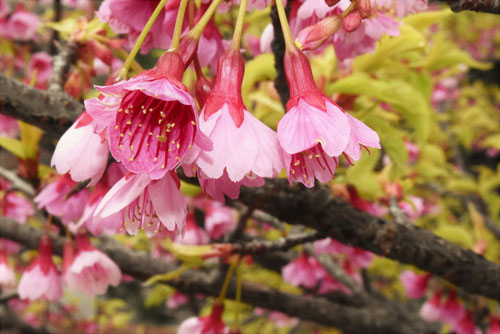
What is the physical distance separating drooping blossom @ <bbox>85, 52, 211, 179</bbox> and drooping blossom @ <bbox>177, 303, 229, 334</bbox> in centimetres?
71

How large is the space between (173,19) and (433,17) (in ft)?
2.60

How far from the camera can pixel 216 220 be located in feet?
6.99

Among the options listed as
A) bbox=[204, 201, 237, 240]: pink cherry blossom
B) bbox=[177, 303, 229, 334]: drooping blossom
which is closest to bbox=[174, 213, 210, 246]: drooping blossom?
bbox=[204, 201, 237, 240]: pink cherry blossom

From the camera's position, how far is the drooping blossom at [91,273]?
1173 mm

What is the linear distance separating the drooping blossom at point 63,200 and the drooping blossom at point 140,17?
1.53 feet

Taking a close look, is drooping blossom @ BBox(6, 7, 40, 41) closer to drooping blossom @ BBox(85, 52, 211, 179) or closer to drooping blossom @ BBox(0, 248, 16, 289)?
drooping blossom @ BBox(0, 248, 16, 289)

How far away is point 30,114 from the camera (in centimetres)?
83

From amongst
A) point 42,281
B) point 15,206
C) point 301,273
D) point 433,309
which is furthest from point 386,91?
point 15,206

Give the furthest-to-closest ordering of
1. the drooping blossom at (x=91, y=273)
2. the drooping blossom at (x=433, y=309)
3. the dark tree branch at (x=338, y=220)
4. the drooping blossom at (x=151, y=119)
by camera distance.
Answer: the drooping blossom at (x=433, y=309) → the drooping blossom at (x=91, y=273) → the dark tree branch at (x=338, y=220) → the drooping blossom at (x=151, y=119)

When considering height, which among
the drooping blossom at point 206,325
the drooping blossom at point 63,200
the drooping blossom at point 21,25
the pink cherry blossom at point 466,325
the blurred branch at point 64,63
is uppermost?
the blurred branch at point 64,63

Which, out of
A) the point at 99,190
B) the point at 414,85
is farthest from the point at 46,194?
the point at 414,85

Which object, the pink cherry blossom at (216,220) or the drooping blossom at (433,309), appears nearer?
the drooping blossom at (433,309)

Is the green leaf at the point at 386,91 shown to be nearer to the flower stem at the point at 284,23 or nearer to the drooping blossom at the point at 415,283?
the flower stem at the point at 284,23

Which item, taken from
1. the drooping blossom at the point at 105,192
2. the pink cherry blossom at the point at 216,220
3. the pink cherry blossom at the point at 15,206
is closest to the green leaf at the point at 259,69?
the drooping blossom at the point at 105,192
